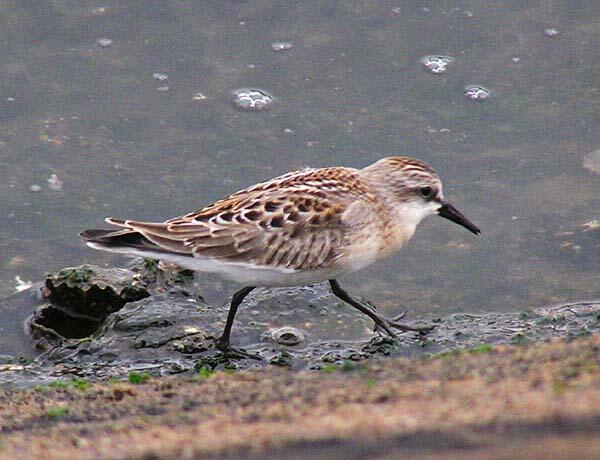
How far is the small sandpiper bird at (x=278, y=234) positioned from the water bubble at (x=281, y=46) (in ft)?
10.7

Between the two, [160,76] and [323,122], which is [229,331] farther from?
[160,76]

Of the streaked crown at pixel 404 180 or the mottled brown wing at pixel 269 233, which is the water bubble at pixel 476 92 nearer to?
the streaked crown at pixel 404 180

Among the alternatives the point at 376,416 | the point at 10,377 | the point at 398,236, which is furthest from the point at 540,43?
the point at 376,416

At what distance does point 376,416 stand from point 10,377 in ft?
11.5

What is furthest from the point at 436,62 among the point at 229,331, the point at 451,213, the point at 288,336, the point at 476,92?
the point at 229,331

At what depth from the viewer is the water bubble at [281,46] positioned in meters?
9.97

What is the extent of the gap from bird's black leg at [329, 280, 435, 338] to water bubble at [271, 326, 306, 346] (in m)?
0.40

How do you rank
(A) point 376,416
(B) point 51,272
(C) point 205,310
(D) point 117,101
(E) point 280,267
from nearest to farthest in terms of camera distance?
(A) point 376,416, (E) point 280,267, (C) point 205,310, (B) point 51,272, (D) point 117,101

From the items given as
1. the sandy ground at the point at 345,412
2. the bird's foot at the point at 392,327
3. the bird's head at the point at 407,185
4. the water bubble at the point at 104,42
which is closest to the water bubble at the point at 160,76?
the water bubble at the point at 104,42

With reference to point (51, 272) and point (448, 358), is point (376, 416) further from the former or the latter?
point (51, 272)

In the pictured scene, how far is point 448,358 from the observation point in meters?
5.48

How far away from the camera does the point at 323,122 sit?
366 inches

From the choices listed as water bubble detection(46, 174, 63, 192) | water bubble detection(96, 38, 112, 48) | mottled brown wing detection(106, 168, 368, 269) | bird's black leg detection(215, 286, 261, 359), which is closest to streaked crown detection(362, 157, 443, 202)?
mottled brown wing detection(106, 168, 368, 269)

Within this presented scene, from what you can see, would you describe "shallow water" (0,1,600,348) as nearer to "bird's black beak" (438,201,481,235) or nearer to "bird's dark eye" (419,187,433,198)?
"bird's black beak" (438,201,481,235)
